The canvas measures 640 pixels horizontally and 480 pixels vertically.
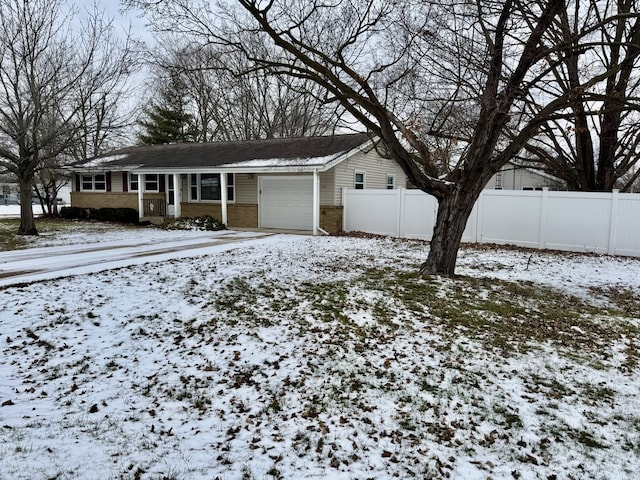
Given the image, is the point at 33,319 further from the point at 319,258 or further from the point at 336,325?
the point at 319,258

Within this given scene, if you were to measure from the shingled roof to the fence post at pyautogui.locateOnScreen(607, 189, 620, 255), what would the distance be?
7007 millimetres

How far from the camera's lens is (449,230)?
779 cm

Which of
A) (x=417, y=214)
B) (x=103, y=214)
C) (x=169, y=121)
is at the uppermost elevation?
(x=169, y=121)

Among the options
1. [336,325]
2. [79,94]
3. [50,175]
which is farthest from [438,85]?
[50,175]

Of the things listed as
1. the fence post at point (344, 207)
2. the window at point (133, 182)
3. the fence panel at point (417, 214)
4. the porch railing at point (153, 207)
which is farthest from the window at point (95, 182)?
the fence panel at point (417, 214)

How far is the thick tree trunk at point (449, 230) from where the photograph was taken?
7.67 metres

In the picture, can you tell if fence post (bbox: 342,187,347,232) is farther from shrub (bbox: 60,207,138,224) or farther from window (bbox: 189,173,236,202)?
shrub (bbox: 60,207,138,224)

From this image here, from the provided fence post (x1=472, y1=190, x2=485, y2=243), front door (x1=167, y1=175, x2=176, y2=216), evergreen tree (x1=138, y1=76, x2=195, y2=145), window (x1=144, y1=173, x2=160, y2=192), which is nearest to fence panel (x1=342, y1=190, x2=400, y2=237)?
fence post (x1=472, y1=190, x2=485, y2=243)

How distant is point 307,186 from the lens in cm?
1644

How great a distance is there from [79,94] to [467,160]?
12.8 metres

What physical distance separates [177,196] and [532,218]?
13.4 m

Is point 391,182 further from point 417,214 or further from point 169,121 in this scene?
point 169,121

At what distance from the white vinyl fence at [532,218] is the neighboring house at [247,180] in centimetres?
162

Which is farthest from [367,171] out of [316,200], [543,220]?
[543,220]
